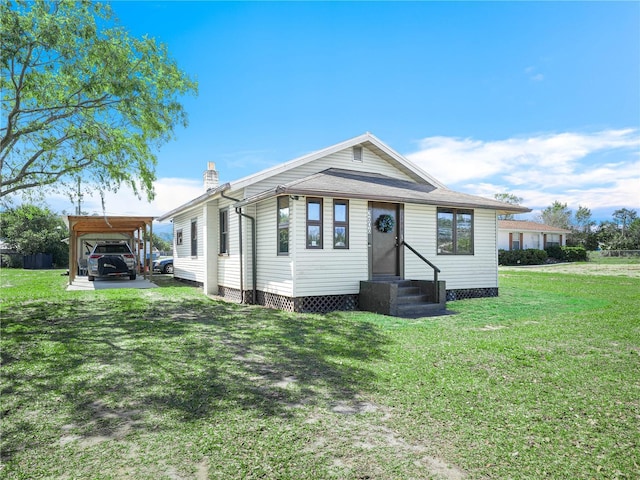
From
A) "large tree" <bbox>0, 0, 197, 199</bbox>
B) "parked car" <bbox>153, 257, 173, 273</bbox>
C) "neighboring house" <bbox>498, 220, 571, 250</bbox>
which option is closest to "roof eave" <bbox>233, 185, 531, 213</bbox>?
"large tree" <bbox>0, 0, 197, 199</bbox>

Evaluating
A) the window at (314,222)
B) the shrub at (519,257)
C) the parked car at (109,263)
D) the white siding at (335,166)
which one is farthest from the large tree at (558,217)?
the window at (314,222)

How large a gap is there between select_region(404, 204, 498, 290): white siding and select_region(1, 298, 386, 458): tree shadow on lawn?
142 inches

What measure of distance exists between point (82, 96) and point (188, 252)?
8.48 meters

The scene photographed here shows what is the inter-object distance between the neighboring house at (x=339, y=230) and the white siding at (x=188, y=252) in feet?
1.37

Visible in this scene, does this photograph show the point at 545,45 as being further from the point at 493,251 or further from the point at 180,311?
the point at 180,311

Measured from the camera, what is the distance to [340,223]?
9.74 m

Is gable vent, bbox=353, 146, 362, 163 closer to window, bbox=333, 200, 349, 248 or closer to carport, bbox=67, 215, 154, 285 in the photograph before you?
window, bbox=333, 200, 349, 248

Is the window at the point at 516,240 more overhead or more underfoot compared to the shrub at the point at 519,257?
more overhead

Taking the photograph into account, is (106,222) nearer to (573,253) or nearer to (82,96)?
(82,96)

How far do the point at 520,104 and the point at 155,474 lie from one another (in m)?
19.9

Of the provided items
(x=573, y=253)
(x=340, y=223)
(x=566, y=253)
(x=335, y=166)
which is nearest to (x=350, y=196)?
(x=340, y=223)

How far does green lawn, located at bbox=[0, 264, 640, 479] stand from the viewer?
2746 millimetres

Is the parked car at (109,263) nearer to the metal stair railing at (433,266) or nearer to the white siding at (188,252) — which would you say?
the white siding at (188,252)

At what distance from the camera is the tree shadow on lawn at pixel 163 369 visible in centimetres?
354
